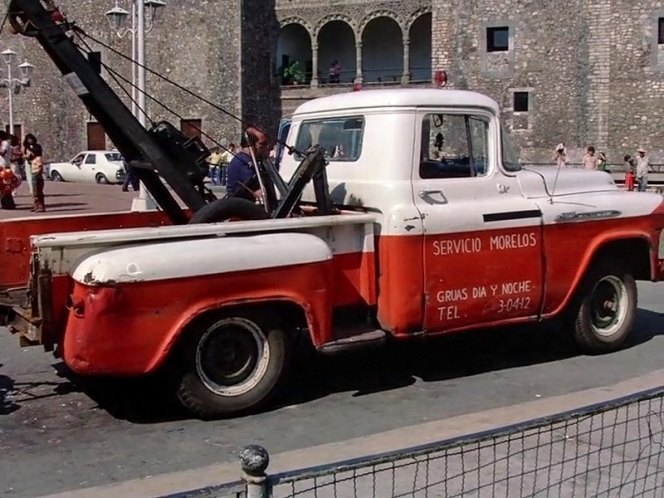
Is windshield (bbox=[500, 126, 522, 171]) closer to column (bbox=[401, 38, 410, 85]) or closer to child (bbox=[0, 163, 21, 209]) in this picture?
child (bbox=[0, 163, 21, 209])

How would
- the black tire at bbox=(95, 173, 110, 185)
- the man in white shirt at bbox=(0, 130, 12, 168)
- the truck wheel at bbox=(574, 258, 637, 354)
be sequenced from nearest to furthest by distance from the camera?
the truck wheel at bbox=(574, 258, 637, 354)
the man in white shirt at bbox=(0, 130, 12, 168)
the black tire at bbox=(95, 173, 110, 185)

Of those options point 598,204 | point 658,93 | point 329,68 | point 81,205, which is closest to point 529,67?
point 658,93

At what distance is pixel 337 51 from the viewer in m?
47.6

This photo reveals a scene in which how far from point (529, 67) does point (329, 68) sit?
1264 centimetres

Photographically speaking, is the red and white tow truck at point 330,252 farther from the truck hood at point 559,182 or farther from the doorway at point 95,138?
the doorway at point 95,138

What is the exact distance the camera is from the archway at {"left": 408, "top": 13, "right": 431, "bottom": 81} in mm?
44406

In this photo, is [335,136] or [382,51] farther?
[382,51]

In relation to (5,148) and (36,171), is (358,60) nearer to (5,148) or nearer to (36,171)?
(36,171)

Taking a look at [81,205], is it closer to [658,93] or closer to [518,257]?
[518,257]

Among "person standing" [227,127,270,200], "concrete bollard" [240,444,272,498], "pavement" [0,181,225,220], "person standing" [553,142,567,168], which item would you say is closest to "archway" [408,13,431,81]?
"pavement" [0,181,225,220]

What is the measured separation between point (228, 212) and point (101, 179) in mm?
32343

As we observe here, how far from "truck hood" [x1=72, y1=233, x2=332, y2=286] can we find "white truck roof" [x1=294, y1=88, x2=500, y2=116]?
1.33 metres

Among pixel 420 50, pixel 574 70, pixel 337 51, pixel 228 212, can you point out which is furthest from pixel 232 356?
pixel 337 51

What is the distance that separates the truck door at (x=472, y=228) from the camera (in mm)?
6598
